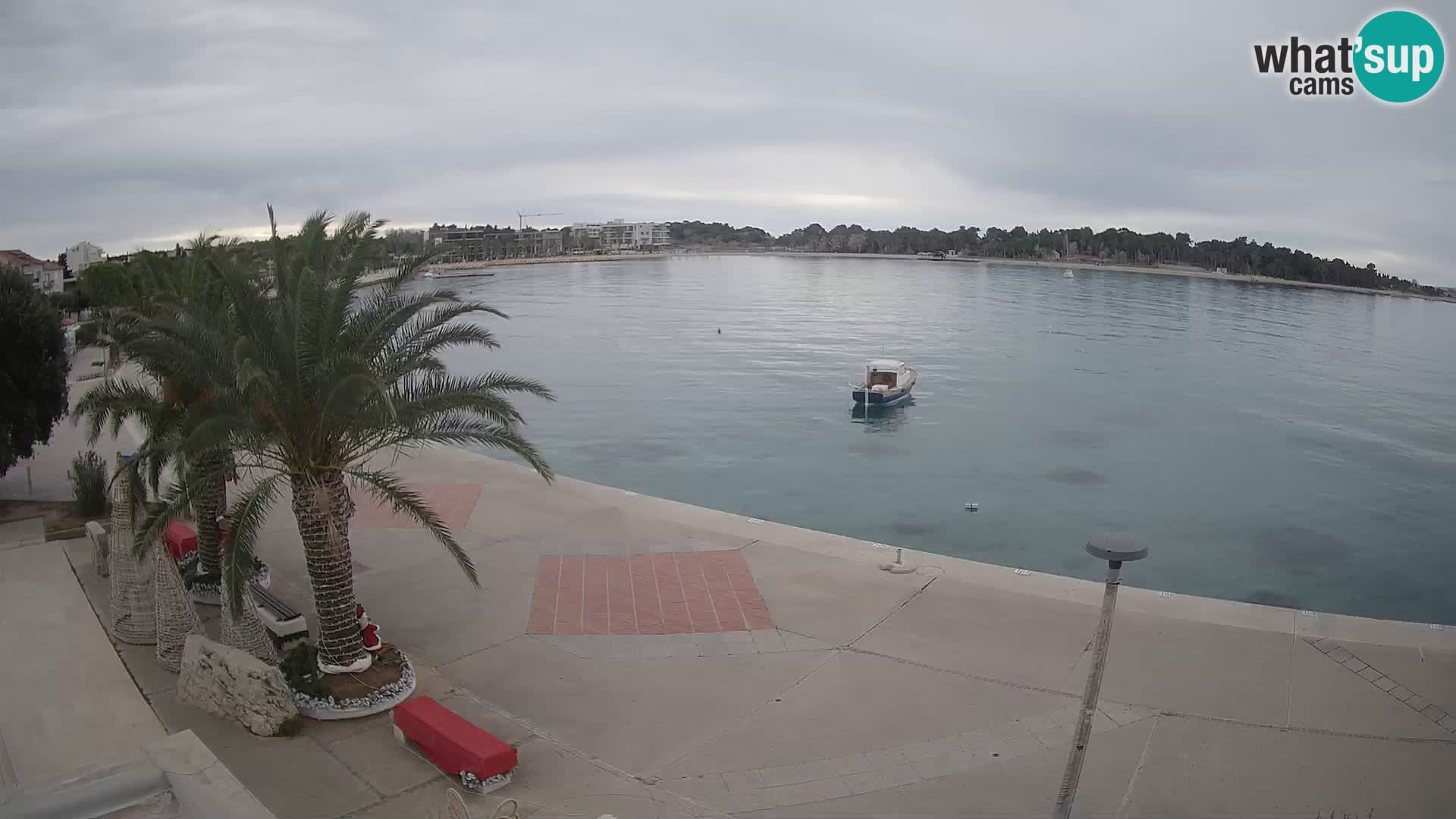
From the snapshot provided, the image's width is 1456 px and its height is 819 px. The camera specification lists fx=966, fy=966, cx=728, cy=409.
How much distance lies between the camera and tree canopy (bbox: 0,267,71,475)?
720 inches

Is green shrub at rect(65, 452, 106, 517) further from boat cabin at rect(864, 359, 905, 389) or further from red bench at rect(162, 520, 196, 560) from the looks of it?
boat cabin at rect(864, 359, 905, 389)

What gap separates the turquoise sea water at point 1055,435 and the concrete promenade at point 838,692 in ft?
34.5

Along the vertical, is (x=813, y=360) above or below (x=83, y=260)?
below

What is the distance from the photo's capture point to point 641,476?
32.9 m

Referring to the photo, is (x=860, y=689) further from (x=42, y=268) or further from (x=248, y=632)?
(x=42, y=268)

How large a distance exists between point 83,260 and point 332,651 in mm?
125364

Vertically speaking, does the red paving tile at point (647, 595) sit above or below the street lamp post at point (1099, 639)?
below

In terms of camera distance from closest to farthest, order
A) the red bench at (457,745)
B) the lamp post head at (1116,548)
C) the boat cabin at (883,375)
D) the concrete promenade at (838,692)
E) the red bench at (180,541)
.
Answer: the lamp post head at (1116,548)
the red bench at (457,745)
the concrete promenade at (838,692)
the red bench at (180,541)
the boat cabin at (883,375)

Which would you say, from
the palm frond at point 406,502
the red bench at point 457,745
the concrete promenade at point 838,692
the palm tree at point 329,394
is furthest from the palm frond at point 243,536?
the red bench at point 457,745

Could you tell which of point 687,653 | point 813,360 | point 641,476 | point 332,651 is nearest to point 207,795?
point 332,651

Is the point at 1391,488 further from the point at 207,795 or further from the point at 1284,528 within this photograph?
the point at 207,795

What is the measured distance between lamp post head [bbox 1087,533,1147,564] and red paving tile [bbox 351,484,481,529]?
513 inches

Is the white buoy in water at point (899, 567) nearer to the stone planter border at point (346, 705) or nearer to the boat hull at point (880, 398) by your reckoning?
the stone planter border at point (346, 705)

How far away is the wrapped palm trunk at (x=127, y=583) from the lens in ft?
41.3
